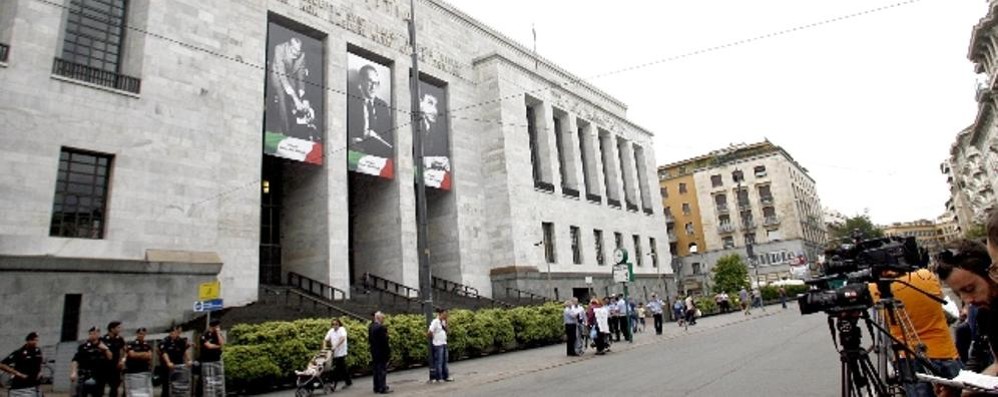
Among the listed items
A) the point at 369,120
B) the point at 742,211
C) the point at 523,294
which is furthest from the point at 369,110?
the point at 742,211

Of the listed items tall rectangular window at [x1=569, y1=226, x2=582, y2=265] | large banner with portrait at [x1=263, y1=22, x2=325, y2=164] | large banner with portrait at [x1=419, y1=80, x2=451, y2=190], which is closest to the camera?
large banner with portrait at [x1=263, y1=22, x2=325, y2=164]

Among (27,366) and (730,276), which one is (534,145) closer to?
(730,276)

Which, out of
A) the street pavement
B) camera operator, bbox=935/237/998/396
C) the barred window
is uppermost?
the barred window

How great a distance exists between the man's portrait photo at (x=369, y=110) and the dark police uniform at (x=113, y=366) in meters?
16.1

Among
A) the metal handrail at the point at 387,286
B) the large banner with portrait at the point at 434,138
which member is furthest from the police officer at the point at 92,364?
the large banner with portrait at the point at 434,138

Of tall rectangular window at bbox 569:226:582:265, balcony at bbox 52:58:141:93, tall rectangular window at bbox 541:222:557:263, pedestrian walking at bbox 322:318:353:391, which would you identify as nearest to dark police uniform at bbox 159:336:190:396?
pedestrian walking at bbox 322:318:353:391

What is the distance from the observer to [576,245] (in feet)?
131

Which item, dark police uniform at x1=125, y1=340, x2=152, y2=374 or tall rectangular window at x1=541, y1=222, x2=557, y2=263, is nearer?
dark police uniform at x1=125, y1=340, x2=152, y2=374

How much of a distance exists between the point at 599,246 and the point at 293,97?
2599cm

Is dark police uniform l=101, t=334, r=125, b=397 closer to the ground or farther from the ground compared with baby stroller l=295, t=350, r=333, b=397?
farther from the ground

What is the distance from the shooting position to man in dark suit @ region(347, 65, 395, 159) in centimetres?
2738

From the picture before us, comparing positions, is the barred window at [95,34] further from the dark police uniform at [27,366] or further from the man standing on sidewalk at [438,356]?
the man standing on sidewalk at [438,356]

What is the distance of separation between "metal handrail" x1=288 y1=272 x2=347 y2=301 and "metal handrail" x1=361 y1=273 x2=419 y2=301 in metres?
2.93

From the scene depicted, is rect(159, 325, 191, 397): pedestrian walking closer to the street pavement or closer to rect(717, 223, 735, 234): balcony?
the street pavement
